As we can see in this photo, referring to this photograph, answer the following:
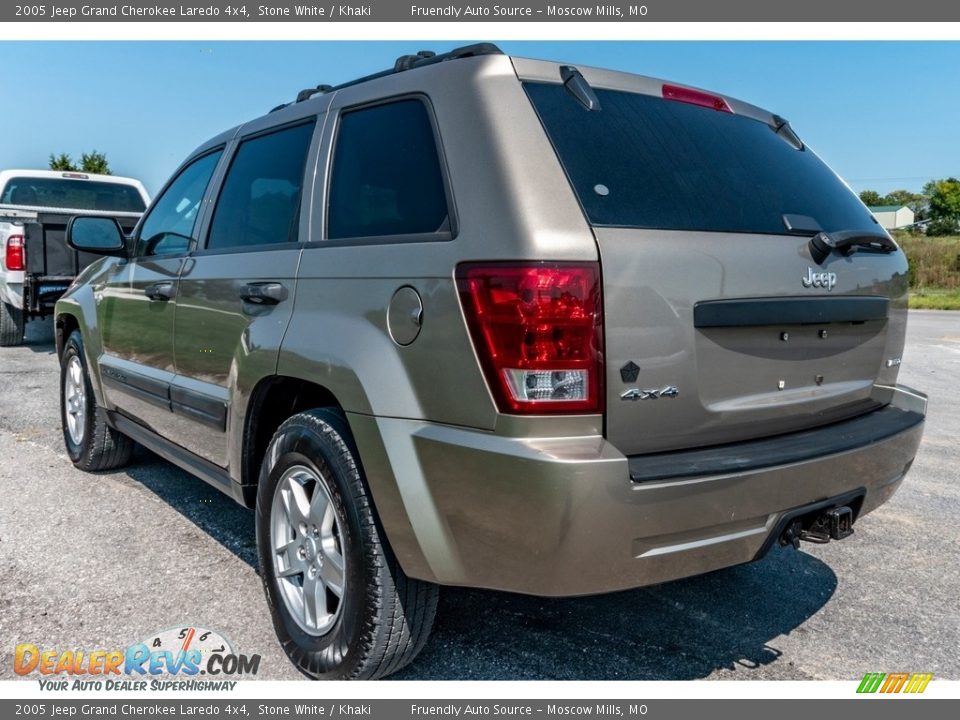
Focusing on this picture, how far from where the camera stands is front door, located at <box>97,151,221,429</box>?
3.83m

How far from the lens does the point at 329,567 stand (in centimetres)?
267

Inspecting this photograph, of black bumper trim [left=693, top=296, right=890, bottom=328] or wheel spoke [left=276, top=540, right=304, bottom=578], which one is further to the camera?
wheel spoke [left=276, top=540, right=304, bottom=578]

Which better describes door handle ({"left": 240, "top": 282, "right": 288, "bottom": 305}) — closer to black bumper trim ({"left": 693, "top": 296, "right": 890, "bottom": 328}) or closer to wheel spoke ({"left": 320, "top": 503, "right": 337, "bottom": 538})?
wheel spoke ({"left": 320, "top": 503, "right": 337, "bottom": 538})

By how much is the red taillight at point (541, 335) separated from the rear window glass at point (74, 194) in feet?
37.0

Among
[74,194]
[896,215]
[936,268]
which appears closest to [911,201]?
[896,215]

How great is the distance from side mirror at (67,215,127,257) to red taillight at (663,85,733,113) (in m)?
2.97

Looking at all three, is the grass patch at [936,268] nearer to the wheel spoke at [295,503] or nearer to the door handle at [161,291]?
the door handle at [161,291]

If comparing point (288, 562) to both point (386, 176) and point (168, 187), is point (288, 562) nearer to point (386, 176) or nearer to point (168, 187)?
point (386, 176)

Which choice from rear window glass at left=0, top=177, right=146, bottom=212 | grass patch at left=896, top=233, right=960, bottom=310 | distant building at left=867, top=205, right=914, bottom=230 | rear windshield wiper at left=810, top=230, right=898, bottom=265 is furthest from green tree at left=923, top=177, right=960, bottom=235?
rear windshield wiper at left=810, top=230, right=898, bottom=265

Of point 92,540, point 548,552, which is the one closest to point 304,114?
point 548,552

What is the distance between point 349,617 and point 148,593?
4.15 ft

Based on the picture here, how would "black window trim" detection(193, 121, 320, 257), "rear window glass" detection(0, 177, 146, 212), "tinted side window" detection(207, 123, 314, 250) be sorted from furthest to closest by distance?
"rear window glass" detection(0, 177, 146, 212) < "tinted side window" detection(207, 123, 314, 250) < "black window trim" detection(193, 121, 320, 257)

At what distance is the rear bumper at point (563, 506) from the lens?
6.79ft

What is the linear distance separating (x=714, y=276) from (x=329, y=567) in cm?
151
